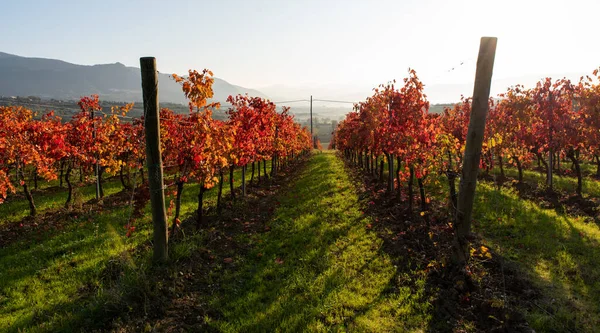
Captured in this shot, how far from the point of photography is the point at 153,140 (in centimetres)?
627

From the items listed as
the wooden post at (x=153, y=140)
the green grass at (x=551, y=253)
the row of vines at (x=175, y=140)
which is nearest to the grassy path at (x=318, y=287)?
the wooden post at (x=153, y=140)

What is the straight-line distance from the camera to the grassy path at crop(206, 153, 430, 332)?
5348 mm

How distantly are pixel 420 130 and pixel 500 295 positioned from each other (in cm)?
582

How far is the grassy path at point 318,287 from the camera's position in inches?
211

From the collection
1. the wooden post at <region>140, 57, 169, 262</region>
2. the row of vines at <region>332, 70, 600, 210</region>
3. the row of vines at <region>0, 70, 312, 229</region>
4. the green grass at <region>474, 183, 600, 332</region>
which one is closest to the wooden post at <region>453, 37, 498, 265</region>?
the green grass at <region>474, 183, 600, 332</region>

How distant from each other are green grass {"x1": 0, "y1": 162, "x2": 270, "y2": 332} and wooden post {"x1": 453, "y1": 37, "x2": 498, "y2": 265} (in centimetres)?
625

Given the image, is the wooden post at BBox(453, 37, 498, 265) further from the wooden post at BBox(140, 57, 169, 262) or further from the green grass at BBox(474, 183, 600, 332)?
the wooden post at BBox(140, 57, 169, 262)

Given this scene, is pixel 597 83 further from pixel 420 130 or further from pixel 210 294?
pixel 210 294

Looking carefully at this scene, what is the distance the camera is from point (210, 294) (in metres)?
6.30

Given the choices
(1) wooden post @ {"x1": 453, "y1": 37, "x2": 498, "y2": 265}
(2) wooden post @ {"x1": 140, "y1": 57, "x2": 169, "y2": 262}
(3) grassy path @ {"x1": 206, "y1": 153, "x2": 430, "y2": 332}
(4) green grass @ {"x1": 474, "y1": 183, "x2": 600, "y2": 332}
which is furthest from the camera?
(2) wooden post @ {"x1": 140, "y1": 57, "x2": 169, "y2": 262}

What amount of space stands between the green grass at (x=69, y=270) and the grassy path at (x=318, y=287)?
1827 mm

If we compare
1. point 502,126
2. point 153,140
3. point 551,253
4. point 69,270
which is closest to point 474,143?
point 551,253

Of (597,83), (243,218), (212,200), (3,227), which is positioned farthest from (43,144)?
(597,83)

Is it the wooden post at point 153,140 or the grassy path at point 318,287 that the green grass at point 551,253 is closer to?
Answer: the grassy path at point 318,287
